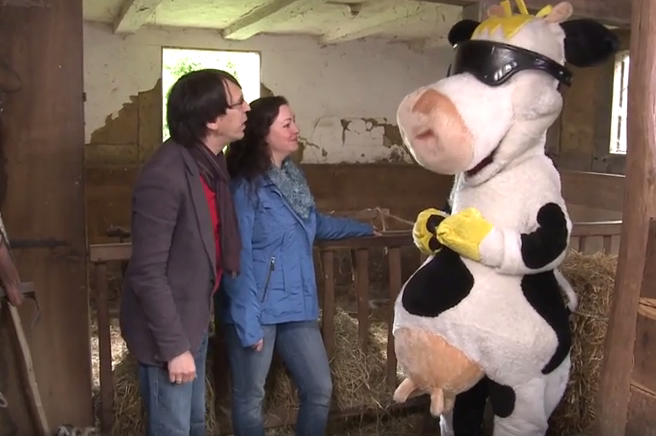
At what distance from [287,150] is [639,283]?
102cm

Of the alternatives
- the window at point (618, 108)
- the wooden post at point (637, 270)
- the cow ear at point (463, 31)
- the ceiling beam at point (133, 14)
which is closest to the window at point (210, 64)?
the ceiling beam at point (133, 14)

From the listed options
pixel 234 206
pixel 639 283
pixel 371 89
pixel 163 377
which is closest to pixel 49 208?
pixel 234 206

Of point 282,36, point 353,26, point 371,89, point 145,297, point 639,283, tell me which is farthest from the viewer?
point 371,89

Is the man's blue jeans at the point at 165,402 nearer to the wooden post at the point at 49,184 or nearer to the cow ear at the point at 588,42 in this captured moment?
the wooden post at the point at 49,184

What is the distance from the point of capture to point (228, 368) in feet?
8.06

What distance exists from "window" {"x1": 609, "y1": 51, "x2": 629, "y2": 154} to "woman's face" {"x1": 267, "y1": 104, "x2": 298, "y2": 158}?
166 inches

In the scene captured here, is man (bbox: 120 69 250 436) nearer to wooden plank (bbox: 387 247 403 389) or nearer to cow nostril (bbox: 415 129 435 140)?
cow nostril (bbox: 415 129 435 140)

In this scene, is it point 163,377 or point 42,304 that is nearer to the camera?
point 163,377

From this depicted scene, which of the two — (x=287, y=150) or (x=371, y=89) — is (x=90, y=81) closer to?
(x=371, y=89)

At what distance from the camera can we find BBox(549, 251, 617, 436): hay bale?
7.20 feet

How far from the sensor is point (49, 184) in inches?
82.0

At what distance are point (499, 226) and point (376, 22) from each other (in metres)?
3.58

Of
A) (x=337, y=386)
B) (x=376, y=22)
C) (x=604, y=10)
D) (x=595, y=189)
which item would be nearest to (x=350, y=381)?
(x=337, y=386)

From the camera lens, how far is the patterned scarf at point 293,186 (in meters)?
2.02
